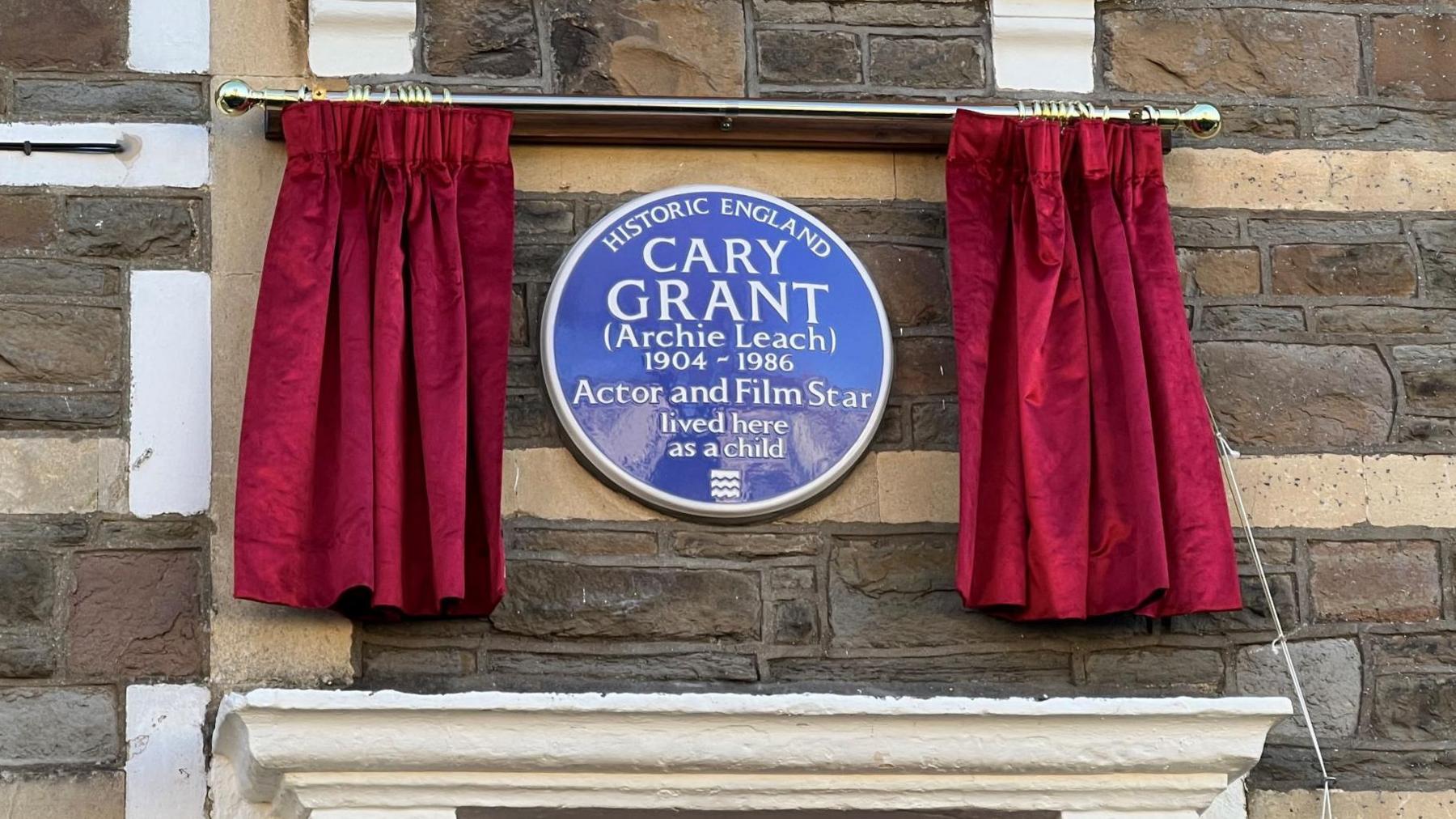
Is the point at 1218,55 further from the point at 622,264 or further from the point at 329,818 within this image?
the point at 329,818

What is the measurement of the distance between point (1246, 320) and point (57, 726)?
91.3 inches

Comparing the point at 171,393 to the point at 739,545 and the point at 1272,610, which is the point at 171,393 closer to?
the point at 739,545

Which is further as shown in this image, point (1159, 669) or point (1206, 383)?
point (1206, 383)

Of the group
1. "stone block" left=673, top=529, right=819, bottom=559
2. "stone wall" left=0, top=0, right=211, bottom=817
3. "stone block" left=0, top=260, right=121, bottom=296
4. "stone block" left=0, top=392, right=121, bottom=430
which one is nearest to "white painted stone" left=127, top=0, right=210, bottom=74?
"stone wall" left=0, top=0, right=211, bottom=817

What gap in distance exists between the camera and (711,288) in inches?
171

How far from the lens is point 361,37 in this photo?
14.7 ft

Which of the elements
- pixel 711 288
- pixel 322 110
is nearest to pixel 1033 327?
A: pixel 711 288

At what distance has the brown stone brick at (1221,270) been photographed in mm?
4535

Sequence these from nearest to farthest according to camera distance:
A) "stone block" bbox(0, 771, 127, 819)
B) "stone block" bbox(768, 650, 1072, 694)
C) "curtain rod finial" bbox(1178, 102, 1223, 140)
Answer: "stone block" bbox(0, 771, 127, 819) → "stone block" bbox(768, 650, 1072, 694) → "curtain rod finial" bbox(1178, 102, 1223, 140)

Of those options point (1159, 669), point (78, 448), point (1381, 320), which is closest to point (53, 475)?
point (78, 448)

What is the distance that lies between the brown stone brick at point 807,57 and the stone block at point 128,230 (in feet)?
3.74

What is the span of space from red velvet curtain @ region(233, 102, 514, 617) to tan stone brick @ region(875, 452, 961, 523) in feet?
2.38

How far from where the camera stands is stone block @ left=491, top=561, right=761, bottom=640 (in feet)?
13.7

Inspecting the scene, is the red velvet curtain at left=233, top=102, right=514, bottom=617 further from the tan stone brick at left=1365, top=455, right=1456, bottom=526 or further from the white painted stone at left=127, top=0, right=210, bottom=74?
the tan stone brick at left=1365, top=455, right=1456, bottom=526
